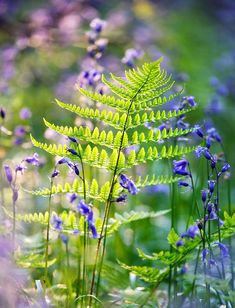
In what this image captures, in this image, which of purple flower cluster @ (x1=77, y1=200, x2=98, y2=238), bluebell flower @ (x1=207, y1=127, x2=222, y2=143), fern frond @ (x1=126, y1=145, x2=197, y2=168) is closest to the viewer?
purple flower cluster @ (x1=77, y1=200, x2=98, y2=238)

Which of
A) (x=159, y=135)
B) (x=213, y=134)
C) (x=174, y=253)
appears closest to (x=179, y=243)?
(x=174, y=253)

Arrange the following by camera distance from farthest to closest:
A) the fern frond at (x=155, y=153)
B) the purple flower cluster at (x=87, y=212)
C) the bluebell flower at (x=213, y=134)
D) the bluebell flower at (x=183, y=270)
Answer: the bluebell flower at (x=213, y=134)
the bluebell flower at (x=183, y=270)
the fern frond at (x=155, y=153)
the purple flower cluster at (x=87, y=212)

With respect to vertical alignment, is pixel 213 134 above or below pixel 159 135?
above

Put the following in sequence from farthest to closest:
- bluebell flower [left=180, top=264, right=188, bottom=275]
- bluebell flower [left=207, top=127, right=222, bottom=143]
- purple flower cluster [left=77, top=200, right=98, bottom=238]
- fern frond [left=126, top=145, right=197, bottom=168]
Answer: bluebell flower [left=207, top=127, right=222, bottom=143]
bluebell flower [left=180, top=264, right=188, bottom=275]
fern frond [left=126, top=145, right=197, bottom=168]
purple flower cluster [left=77, top=200, right=98, bottom=238]

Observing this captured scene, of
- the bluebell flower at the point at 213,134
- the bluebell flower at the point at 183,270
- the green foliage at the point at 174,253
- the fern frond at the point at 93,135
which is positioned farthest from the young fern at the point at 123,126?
the bluebell flower at the point at 213,134

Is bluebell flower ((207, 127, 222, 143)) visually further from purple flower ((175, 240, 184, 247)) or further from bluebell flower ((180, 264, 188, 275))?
purple flower ((175, 240, 184, 247))

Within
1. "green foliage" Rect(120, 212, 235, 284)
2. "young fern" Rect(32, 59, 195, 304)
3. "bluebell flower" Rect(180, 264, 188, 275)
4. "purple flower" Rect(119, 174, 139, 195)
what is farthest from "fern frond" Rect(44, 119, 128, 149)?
"bluebell flower" Rect(180, 264, 188, 275)

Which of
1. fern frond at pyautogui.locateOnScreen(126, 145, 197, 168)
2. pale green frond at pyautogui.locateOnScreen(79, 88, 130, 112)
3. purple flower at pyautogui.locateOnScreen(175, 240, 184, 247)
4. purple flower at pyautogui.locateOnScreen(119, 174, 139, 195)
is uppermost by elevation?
pale green frond at pyautogui.locateOnScreen(79, 88, 130, 112)

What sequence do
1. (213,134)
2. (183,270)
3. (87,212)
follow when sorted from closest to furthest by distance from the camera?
1. (87,212)
2. (183,270)
3. (213,134)

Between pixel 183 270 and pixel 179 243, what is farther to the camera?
pixel 183 270

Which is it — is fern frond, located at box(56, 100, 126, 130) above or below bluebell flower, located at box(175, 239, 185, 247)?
above

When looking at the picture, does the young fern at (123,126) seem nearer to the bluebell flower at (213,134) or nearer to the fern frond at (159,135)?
the fern frond at (159,135)

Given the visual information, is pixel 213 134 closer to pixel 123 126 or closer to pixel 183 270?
pixel 183 270

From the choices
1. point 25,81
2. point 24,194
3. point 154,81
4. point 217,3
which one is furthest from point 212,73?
point 154,81
